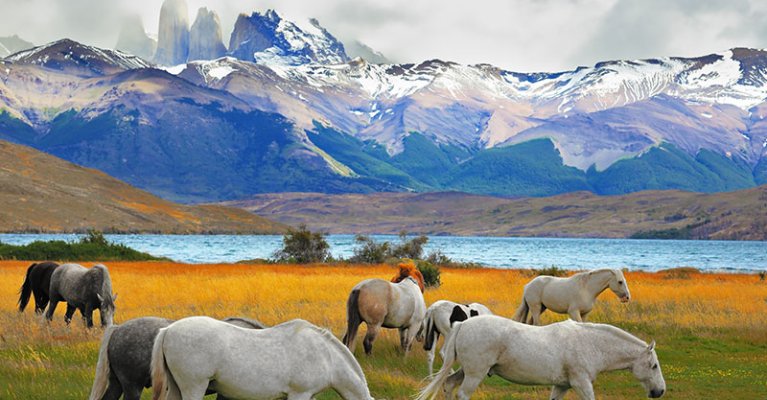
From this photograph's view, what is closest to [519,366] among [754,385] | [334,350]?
[334,350]

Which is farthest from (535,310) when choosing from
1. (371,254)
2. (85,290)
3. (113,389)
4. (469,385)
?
(371,254)

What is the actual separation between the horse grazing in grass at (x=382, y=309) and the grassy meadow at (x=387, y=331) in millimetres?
606

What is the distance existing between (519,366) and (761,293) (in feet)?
93.2

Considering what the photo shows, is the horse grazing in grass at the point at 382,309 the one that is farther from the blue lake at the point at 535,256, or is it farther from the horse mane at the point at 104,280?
the blue lake at the point at 535,256

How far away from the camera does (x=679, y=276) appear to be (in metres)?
51.3

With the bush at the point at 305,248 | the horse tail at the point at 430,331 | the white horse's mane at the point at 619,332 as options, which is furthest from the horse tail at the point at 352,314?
the bush at the point at 305,248

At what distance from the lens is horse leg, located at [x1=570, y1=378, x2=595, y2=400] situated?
11977mm

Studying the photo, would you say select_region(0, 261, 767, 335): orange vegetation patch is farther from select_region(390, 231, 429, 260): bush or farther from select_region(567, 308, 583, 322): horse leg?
select_region(390, 231, 429, 260): bush

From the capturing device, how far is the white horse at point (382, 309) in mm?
17531

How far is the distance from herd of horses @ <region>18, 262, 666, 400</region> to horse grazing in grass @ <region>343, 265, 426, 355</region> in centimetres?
3

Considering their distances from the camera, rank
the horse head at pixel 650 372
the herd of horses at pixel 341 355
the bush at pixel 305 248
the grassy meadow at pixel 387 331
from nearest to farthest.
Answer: the herd of horses at pixel 341 355 < the horse head at pixel 650 372 < the grassy meadow at pixel 387 331 < the bush at pixel 305 248

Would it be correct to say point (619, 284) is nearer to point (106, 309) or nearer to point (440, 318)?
point (440, 318)

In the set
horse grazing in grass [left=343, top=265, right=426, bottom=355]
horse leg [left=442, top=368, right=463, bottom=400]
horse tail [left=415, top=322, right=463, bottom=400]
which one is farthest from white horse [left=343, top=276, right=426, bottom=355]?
horse tail [left=415, top=322, right=463, bottom=400]

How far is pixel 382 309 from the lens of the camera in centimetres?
1761
